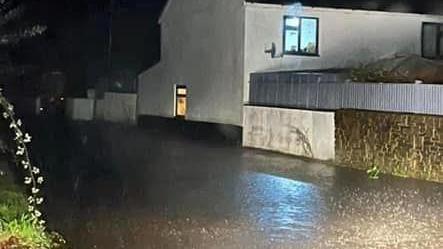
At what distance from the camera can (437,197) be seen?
1366 cm

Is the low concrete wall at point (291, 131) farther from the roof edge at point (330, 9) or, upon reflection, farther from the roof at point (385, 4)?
the roof at point (385, 4)

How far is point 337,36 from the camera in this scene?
27562 mm

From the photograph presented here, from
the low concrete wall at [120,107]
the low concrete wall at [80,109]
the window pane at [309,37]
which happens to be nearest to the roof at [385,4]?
the window pane at [309,37]

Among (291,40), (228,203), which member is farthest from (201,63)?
(228,203)

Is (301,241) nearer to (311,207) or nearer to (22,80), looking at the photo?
(311,207)

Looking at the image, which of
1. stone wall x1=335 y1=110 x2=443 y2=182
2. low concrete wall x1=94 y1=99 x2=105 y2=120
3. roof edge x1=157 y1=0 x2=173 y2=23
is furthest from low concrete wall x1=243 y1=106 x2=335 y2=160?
low concrete wall x1=94 y1=99 x2=105 y2=120

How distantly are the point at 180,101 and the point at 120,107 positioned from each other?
719cm

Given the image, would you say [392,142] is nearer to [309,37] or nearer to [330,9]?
[309,37]

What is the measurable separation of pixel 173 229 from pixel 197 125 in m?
19.5

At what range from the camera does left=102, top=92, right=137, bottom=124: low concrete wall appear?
37.4 meters

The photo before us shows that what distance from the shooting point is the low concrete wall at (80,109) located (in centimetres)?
4219

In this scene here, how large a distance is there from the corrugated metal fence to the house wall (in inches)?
51.6

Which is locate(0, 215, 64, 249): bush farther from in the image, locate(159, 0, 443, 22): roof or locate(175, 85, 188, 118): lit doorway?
locate(175, 85, 188, 118): lit doorway

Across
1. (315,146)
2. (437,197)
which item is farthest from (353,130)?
(437,197)
